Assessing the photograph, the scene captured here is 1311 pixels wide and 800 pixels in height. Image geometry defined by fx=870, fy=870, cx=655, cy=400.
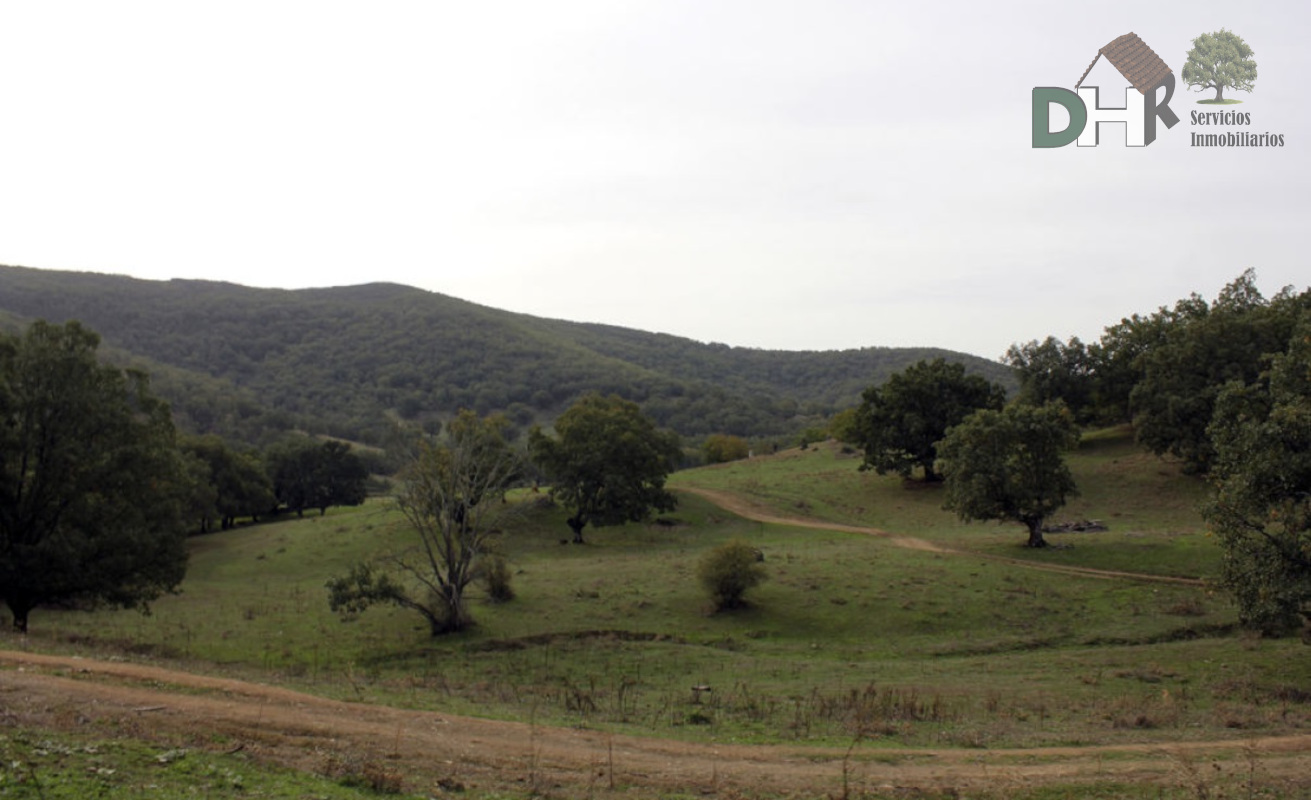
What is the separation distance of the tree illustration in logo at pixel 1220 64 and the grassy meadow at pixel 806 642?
18.1 m

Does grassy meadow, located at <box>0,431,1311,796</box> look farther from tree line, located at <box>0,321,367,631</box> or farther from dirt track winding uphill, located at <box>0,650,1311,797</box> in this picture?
tree line, located at <box>0,321,367,631</box>

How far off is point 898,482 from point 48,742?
55.7m

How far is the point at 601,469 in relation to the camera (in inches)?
1887

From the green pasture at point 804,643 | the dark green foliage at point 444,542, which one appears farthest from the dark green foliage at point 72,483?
the dark green foliage at point 444,542

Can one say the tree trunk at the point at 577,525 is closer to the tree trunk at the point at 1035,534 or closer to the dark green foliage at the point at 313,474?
the tree trunk at the point at 1035,534

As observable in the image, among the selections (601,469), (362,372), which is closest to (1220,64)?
(601,469)

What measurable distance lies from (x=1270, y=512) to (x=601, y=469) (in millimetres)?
32490

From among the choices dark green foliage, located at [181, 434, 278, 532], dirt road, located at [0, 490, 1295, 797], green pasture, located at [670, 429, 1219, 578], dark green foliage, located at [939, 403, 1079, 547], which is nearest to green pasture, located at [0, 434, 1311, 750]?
green pasture, located at [670, 429, 1219, 578]

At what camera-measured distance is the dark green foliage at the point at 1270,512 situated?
64.7 ft

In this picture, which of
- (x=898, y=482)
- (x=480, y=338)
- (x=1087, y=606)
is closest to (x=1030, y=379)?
(x=898, y=482)

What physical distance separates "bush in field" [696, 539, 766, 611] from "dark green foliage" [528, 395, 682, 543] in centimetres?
1759

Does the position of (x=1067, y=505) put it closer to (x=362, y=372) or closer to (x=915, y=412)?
(x=915, y=412)

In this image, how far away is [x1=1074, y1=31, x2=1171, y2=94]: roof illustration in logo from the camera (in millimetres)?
33969

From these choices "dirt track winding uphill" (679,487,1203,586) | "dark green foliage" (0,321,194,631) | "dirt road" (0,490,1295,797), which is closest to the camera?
"dirt road" (0,490,1295,797)
